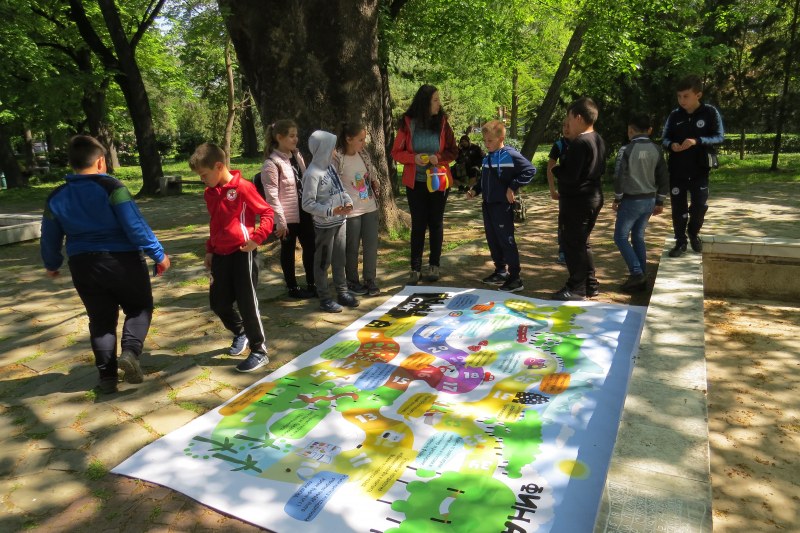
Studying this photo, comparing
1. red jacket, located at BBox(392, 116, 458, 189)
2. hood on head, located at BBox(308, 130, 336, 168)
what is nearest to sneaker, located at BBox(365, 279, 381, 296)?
red jacket, located at BBox(392, 116, 458, 189)

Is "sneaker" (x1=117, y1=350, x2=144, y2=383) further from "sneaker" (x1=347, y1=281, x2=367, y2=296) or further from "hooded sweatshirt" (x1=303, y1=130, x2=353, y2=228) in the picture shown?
"sneaker" (x1=347, y1=281, x2=367, y2=296)

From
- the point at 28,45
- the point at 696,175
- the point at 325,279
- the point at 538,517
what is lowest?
the point at 538,517

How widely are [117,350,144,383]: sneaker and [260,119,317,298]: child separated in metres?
1.59

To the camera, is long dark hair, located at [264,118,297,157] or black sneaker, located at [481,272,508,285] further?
black sneaker, located at [481,272,508,285]

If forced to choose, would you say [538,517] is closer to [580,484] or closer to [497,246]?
[580,484]

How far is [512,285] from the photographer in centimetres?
532

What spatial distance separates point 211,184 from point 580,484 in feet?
9.31

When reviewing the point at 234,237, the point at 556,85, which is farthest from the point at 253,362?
the point at 556,85

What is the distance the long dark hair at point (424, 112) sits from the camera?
5113 millimetres

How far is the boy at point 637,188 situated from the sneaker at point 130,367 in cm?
417

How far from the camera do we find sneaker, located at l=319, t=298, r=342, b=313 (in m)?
4.94

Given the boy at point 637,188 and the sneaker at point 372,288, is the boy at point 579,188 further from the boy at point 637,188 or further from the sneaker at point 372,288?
the sneaker at point 372,288

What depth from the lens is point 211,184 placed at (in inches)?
143

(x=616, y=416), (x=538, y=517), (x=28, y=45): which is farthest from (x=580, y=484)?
(x=28, y=45)
